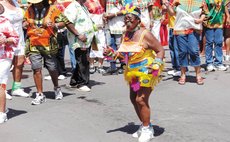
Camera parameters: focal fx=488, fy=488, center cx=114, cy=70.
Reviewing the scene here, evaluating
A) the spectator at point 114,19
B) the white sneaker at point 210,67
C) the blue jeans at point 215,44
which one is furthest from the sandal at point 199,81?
the spectator at point 114,19

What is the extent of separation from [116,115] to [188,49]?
2.58 metres

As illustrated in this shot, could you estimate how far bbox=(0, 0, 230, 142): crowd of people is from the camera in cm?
572

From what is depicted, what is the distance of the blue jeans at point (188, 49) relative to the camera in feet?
28.9

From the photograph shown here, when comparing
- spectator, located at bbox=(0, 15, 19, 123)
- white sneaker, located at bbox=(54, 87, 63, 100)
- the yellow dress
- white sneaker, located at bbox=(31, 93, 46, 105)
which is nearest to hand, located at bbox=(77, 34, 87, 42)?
white sneaker, located at bbox=(54, 87, 63, 100)

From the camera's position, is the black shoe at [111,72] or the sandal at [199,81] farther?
the black shoe at [111,72]

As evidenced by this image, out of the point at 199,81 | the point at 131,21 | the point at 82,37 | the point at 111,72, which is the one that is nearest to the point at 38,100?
the point at 82,37

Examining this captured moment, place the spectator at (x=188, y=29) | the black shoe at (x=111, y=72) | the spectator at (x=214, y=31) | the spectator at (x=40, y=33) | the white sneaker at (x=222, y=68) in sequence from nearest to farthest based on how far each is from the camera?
1. the spectator at (x=40, y=33)
2. the spectator at (x=188, y=29)
3. the spectator at (x=214, y=31)
4. the white sneaker at (x=222, y=68)
5. the black shoe at (x=111, y=72)

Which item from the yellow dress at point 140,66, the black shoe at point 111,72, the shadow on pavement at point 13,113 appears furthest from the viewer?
the black shoe at point 111,72

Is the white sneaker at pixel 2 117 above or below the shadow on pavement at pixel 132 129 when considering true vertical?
above

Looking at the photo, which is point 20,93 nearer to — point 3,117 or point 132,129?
point 3,117

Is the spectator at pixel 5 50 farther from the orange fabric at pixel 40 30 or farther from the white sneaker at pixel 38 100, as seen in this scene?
the white sneaker at pixel 38 100

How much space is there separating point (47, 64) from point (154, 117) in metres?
2.01

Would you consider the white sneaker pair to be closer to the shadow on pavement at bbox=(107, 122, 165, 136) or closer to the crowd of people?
the crowd of people

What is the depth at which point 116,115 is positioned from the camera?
6.91 m
